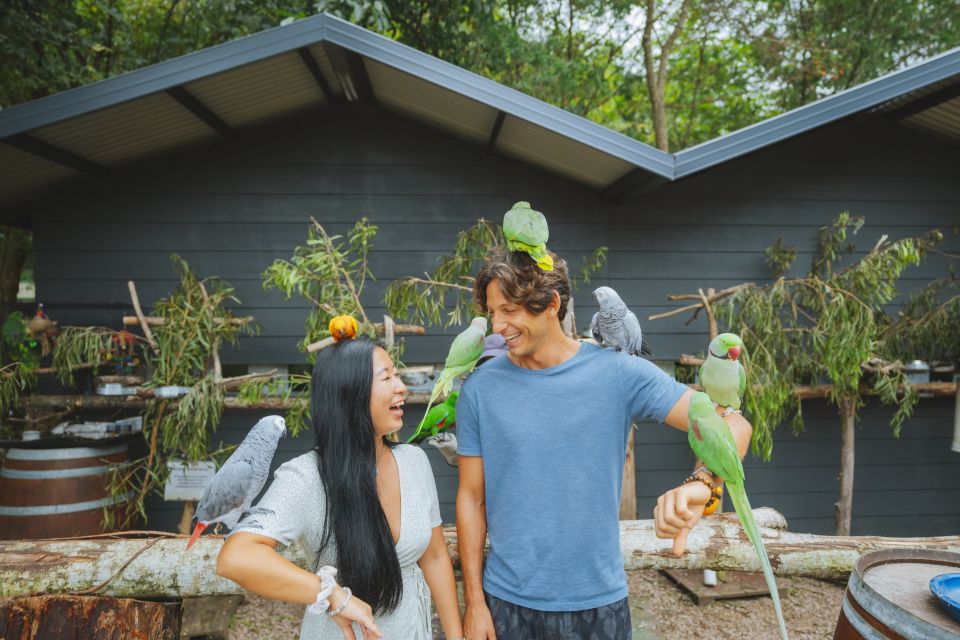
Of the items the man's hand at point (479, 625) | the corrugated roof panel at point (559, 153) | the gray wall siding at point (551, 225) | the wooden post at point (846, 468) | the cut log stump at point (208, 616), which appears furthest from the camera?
the gray wall siding at point (551, 225)

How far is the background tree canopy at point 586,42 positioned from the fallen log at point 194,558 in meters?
4.21

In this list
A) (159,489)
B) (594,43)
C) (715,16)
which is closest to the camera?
(159,489)

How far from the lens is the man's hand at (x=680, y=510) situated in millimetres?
1209

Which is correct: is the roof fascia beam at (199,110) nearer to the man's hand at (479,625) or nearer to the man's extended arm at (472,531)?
the man's extended arm at (472,531)

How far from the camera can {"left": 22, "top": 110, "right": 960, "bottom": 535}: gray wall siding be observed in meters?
4.27

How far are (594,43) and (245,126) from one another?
7004mm

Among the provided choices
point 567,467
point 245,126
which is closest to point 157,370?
point 245,126

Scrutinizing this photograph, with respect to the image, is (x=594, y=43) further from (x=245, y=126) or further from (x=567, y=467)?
(x=567, y=467)

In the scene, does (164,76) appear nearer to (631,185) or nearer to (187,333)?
(187,333)

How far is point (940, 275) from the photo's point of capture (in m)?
4.64

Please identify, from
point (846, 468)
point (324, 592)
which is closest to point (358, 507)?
point (324, 592)

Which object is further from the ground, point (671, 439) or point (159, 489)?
point (671, 439)

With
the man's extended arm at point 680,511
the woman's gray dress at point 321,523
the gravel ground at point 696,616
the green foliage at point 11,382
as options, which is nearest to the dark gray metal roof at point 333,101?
the green foliage at point 11,382

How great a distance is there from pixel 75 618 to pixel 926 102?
19.3ft
